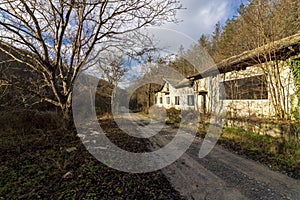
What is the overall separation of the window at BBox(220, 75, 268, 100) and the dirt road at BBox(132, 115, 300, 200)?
4.78m

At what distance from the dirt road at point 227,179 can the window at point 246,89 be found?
15.7ft

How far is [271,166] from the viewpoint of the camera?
155 inches

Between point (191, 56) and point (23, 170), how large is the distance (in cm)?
2532

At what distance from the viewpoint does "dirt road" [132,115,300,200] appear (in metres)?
2.79

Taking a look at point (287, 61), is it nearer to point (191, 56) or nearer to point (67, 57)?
point (67, 57)

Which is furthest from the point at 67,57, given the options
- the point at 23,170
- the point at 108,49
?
the point at 23,170

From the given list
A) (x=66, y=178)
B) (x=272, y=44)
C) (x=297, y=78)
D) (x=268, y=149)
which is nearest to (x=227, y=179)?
(x=268, y=149)

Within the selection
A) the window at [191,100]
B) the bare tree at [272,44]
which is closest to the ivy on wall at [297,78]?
the bare tree at [272,44]

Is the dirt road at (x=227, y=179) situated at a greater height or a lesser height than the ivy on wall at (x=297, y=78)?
lesser

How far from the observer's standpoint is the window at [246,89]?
7.73 metres

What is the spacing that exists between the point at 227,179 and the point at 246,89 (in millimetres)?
6899

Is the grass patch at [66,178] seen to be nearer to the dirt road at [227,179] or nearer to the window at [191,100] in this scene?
the dirt road at [227,179]

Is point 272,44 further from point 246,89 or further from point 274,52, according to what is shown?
point 246,89

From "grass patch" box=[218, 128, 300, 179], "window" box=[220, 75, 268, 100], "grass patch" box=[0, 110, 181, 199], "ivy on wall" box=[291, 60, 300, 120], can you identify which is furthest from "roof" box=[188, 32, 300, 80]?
"grass patch" box=[0, 110, 181, 199]
